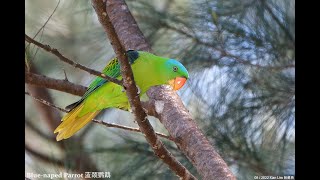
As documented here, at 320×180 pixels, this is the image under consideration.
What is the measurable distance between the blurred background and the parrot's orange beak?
0.30 feet

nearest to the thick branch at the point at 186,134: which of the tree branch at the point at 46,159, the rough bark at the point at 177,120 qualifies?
the rough bark at the point at 177,120

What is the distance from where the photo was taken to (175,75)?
47.2 inches

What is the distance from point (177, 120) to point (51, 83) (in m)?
0.31

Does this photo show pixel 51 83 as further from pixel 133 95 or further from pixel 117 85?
pixel 133 95

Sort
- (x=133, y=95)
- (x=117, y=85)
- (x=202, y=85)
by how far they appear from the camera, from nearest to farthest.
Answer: (x=133, y=95) < (x=117, y=85) < (x=202, y=85)

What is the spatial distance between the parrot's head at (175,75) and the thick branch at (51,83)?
0.72 ft

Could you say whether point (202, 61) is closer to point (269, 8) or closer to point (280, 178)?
point (269, 8)

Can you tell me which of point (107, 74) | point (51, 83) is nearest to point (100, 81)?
point (107, 74)

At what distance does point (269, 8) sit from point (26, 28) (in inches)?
24.7

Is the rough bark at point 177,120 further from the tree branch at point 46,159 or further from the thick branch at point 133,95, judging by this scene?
the tree branch at point 46,159

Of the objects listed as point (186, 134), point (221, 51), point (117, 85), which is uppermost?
point (221, 51)

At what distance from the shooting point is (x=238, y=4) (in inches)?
51.6

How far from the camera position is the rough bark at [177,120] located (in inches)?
42.7
